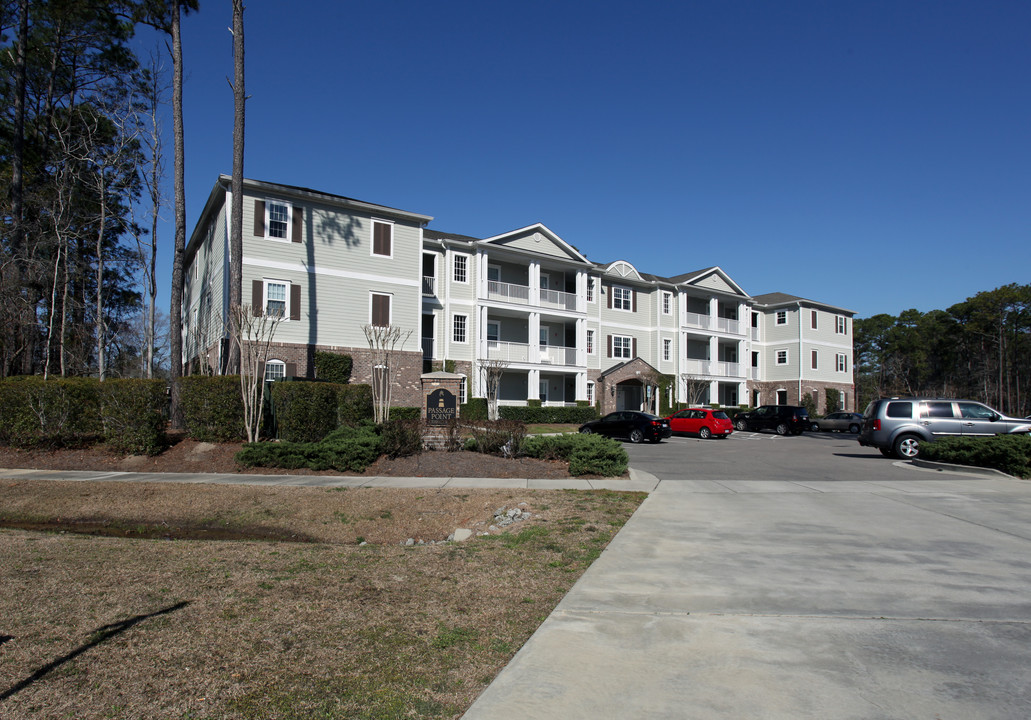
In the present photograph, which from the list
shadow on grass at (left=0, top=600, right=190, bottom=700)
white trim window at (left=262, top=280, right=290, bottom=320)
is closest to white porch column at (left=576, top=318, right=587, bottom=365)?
white trim window at (left=262, top=280, right=290, bottom=320)

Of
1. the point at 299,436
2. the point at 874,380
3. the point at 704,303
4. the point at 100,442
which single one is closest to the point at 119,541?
the point at 299,436

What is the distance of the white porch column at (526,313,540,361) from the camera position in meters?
35.1

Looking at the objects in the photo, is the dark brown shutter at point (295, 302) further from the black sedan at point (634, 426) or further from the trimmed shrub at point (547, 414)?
the black sedan at point (634, 426)

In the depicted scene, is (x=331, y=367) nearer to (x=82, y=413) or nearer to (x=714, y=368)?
(x=82, y=413)

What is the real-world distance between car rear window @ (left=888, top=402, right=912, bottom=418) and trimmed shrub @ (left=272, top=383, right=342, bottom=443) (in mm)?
16611

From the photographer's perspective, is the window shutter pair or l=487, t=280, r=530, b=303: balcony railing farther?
l=487, t=280, r=530, b=303: balcony railing

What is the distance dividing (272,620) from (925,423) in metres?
19.2

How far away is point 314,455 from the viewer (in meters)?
14.2

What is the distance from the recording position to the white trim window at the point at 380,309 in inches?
1069

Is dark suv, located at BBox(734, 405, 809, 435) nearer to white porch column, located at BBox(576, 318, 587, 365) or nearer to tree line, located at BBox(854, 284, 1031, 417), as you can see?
white porch column, located at BBox(576, 318, 587, 365)

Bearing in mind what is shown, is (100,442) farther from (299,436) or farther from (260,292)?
(260,292)

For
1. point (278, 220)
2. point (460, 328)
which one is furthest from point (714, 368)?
point (278, 220)

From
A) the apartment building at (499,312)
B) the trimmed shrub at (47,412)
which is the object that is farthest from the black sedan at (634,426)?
Result: the trimmed shrub at (47,412)

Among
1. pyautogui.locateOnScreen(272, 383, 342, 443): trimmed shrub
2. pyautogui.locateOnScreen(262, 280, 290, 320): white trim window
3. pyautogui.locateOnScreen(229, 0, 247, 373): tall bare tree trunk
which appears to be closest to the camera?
pyautogui.locateOnScreen(272, 383, 342, 443): trimmed shrub
